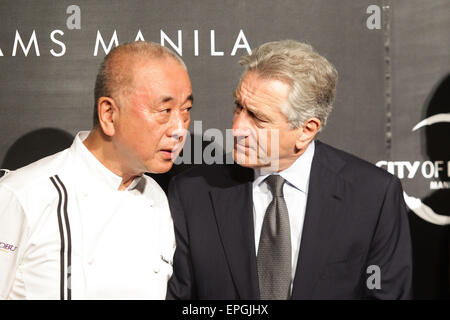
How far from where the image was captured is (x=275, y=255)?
78.8 inches

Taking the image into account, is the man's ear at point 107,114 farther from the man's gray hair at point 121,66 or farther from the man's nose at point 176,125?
the man's nose at point 176,125

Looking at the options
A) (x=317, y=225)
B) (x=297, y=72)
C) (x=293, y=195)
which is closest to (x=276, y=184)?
(x=293, y=195)

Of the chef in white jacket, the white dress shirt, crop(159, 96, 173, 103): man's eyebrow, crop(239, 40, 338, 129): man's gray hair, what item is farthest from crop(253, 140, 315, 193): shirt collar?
crop(159, 96, 173, 103): man's eyebrow

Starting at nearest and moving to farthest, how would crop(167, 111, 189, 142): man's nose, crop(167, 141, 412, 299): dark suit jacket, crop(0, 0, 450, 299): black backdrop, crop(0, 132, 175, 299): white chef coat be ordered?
crop(0, 132, 175, 299): white chef coat < crop(167, 111, 189, 142): man's nose < crop(167, 141, 412, 299): dark suit jacket < crop(0, 0, 450, 299): black backdrop

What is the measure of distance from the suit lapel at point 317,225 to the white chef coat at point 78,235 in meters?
0.41

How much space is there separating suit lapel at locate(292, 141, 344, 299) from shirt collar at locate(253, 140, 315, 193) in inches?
1.2

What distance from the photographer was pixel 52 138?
8.29 feet

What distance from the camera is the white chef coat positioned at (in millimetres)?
1791

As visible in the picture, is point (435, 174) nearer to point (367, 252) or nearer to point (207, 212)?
point (367, 252)

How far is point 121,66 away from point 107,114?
143 millimetres

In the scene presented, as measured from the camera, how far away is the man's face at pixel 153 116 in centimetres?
184

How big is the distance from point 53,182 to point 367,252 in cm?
96

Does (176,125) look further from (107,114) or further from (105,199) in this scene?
(105,199)

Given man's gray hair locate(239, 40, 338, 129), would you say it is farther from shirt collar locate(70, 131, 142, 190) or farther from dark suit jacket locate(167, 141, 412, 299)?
shirt collar locate(70, 131, 142, 190)
